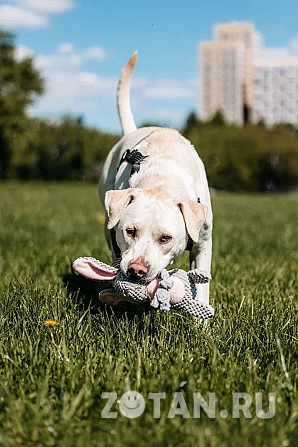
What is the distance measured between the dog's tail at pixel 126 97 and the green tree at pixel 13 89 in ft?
113

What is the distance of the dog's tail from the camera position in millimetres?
5965

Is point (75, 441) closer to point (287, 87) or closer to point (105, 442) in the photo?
point (105, 442)

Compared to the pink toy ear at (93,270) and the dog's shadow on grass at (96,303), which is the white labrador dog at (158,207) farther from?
the dog's shadow on grass at (96,303)

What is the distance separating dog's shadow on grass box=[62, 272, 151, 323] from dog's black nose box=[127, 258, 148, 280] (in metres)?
0.26

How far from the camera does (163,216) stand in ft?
11.6

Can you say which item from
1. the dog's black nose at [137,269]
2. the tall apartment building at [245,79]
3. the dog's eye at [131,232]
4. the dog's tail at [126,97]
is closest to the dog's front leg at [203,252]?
the dog's eye at [131,232]

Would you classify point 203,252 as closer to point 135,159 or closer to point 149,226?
point 135,159

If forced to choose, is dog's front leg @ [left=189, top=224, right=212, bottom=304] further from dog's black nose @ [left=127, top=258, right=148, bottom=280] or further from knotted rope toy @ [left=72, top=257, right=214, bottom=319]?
dog's black nose @ [left=127, top=258, right=148, bottom=280]

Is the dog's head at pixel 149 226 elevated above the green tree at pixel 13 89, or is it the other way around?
the green tree at pixel 13 89

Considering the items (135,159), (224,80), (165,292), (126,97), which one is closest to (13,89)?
(126,97)

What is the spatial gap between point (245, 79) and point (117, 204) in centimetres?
13730

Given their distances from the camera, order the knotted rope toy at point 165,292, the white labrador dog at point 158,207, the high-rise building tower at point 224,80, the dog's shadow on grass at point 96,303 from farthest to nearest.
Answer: the high-rise building tower at point 224,80 → the dog's shadow on grass at point 96,303 → the white labrador dog at point 158,207 → the knotted rope toy at point 165,292

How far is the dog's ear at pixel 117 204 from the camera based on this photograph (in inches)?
145

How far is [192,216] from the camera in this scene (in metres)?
3.66
